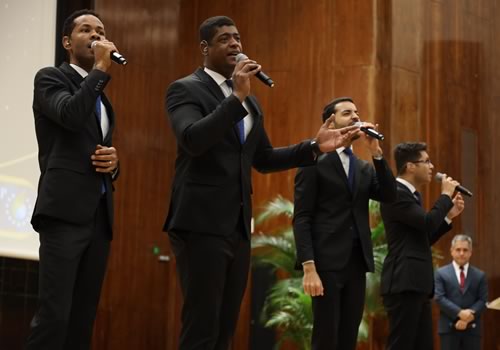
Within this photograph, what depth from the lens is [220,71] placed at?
147 inches

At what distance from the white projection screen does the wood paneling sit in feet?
5.08

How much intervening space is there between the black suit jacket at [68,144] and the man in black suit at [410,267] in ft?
6.87

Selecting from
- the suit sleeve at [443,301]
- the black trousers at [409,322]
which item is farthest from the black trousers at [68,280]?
the suit sleeve at [443,301]

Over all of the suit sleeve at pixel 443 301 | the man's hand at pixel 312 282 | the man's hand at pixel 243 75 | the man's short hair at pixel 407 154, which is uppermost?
the man's hand at pixel 243 75

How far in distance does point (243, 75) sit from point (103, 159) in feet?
2.27

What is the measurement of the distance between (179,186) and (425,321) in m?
2.23

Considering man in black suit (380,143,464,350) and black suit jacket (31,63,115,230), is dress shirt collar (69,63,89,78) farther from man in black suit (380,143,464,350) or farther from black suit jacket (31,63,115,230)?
man in black suit (380,143,464,350)

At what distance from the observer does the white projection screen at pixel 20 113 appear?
643cm

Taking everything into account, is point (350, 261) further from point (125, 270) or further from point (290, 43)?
point (290, 43)

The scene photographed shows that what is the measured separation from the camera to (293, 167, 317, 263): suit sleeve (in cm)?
464

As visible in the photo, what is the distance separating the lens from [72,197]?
3521 mm

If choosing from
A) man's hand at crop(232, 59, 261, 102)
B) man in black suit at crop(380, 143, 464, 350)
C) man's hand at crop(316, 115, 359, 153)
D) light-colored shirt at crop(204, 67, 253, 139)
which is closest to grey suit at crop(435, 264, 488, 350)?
man in black suit at crop(380, 143, 464, 350)

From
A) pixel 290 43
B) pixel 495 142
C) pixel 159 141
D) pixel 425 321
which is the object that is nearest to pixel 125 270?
pixel 159 141

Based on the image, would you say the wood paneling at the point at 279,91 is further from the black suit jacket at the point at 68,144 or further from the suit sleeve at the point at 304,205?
the black suit jacket at the point at 68,144
